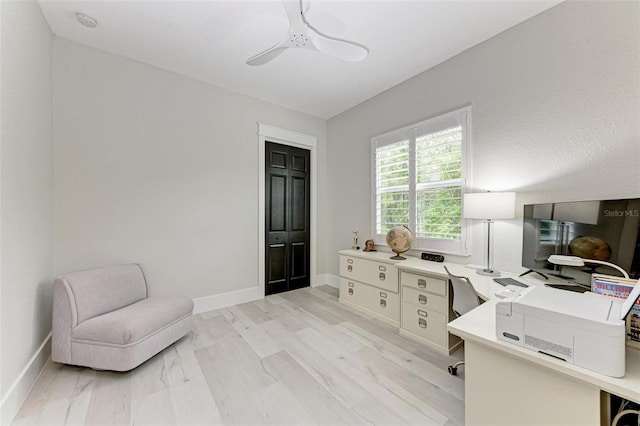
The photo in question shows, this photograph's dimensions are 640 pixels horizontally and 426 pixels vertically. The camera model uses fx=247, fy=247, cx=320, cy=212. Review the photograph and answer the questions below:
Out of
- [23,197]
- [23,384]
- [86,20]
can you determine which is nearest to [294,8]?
[86,20]

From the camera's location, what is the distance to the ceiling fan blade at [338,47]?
72.1 inches

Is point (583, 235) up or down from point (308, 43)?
down

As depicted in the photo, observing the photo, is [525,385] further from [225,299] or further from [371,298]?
[225,299]

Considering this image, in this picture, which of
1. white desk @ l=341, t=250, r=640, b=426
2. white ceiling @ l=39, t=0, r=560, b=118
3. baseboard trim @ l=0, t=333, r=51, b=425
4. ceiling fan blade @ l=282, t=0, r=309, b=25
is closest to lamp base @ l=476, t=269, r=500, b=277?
white desk @ l=341, t=250, r=640, b=426

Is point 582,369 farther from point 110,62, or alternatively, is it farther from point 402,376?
point 110,62

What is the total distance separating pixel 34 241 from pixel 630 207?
4192 millimetres

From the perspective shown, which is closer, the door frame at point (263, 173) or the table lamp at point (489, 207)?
the table lamp at point (489, 207)

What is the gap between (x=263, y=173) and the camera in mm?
3734

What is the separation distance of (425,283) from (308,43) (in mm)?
2381

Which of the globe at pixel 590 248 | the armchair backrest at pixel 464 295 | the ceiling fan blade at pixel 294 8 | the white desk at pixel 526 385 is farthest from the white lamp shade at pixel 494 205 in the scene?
the ceiling fan blade at pixel 294 8

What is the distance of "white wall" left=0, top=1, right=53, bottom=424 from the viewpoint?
5.01 ft

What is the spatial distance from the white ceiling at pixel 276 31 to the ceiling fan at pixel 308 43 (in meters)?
0.43

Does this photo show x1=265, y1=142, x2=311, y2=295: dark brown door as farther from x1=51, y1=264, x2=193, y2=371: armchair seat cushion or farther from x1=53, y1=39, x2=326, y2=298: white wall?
x1=51, y1=264, x2=193, y2=371: armchair seat cushion

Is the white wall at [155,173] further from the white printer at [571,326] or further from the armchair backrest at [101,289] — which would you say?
the white printer at [571,326]
